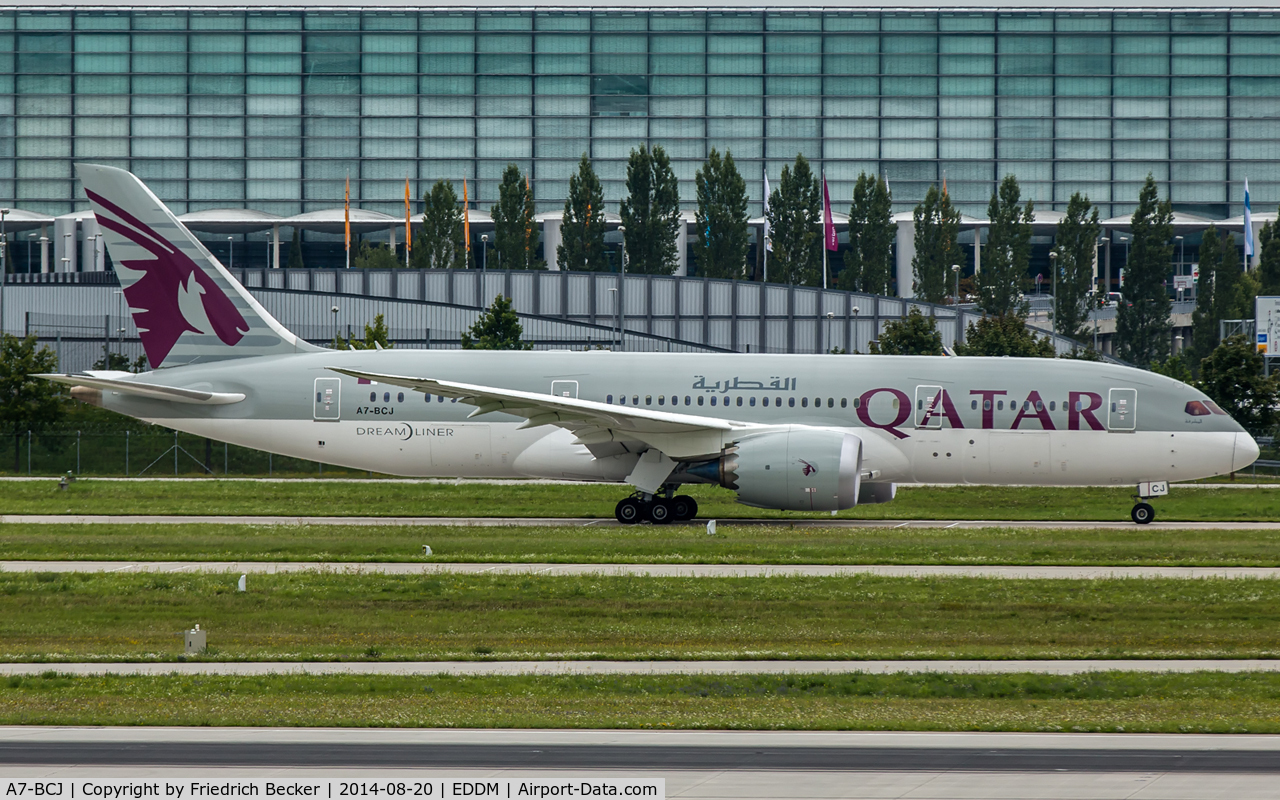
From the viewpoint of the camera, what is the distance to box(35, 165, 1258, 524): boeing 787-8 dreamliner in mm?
33219

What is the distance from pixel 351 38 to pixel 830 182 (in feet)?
170

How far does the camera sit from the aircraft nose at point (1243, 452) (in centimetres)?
3331

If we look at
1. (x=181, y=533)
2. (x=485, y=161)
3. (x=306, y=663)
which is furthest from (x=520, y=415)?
(x=485, y=161)

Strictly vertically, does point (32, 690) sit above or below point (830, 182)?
below

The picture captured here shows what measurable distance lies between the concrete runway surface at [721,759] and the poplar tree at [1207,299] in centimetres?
7652

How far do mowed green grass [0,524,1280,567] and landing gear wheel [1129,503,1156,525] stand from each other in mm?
1727

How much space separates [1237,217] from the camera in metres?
154

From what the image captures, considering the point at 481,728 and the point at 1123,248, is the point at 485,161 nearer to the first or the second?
the point at 1123,248

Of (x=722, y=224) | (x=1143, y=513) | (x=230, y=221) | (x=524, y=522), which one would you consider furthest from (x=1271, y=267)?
(x=230, y=221)

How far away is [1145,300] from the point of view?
3543 inches

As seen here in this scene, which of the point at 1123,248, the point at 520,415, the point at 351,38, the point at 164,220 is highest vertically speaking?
the point at 351,38

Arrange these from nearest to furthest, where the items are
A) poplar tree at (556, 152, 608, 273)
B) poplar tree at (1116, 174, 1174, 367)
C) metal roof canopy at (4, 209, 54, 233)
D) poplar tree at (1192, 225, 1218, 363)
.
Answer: poplar tree at (1192, 225, 1218, 363) < poplar tree at (1116, 174, 1174, 367) < poplar tree at (556, 152, 608, 273) < metal roof canopy at (4, 209, 54, 233)

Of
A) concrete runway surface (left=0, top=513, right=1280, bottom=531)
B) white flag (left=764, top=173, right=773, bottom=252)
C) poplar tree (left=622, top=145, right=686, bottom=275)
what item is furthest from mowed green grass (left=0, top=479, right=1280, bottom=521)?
poplar tree (left=622, top=145, right=686, bottom=275)

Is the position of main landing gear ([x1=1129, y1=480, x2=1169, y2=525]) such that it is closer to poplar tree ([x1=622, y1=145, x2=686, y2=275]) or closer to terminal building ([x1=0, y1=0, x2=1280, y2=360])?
poplar tree ([x1=622, y1=145, x2=686, y2=275])
